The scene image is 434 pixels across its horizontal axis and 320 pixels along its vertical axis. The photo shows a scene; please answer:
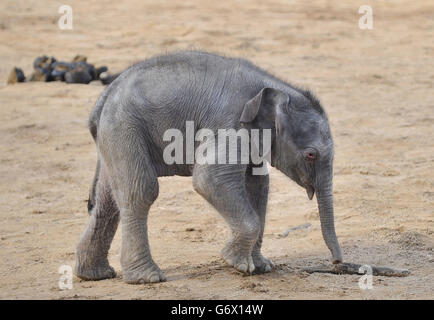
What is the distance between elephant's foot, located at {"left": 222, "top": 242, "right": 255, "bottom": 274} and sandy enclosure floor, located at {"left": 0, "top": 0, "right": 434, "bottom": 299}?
0.08 meters

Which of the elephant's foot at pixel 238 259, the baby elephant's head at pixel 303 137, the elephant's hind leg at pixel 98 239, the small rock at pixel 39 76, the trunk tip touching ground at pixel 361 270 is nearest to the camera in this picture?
the baby elephant's head at pixel 303 137

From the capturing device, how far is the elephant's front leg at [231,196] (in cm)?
595

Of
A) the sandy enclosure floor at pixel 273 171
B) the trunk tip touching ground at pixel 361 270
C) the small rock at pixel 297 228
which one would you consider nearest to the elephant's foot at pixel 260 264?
the sandy enclosure floor at pixel 273 171

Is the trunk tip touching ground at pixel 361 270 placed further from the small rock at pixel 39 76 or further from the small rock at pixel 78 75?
the small rock at pixel 39 76

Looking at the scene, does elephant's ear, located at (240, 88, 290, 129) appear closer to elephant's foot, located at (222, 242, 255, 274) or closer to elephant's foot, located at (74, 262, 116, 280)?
elephant's foot, located at (222, 242, 255, 274)

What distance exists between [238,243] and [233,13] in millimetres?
14717

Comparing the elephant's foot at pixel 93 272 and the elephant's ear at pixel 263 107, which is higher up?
the elephant's ear at pixel 263 107

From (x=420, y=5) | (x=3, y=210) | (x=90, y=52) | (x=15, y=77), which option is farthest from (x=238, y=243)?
(x=420, y=5)

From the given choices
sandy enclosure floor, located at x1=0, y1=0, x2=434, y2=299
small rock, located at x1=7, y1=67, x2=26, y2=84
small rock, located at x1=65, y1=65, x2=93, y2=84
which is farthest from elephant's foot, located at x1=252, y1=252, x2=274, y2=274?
small rock, located at x1=7, y1=67, x2=26, y2=84

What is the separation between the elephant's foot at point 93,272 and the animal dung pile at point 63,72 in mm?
7709

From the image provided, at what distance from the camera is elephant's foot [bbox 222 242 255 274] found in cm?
622

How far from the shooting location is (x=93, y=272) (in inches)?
263

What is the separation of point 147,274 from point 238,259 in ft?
2.16

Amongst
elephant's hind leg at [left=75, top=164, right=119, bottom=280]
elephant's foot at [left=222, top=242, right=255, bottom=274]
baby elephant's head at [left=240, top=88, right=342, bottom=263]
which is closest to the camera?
baby elephant's head at [left=240, top=88, right=342, bottom=263]
